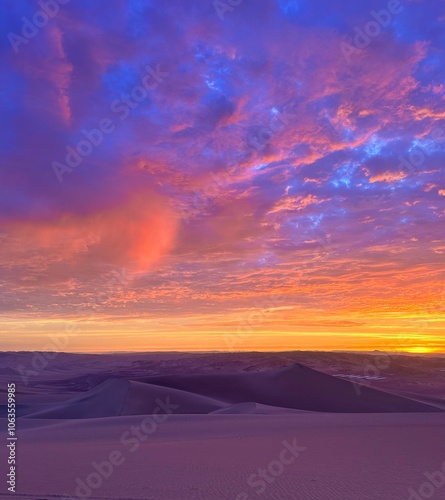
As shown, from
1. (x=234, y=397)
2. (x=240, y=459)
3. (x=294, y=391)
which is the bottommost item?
(x=234, y=397)

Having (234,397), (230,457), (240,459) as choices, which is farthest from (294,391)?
(240,459)

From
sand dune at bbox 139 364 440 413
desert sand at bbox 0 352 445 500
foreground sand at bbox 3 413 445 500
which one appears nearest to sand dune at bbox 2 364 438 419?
sand dune at bbox 139 364 440 413

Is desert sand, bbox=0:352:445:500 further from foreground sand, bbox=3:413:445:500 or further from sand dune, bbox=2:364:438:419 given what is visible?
sand dune, bbox=2:364:438:419

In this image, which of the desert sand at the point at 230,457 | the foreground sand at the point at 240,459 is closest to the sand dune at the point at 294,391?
the desert sand at the point at 230,457

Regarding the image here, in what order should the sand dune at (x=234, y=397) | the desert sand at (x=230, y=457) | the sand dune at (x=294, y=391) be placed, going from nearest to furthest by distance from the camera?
1. the desert sand at (x=230, y=457)
2. the sand dune at (x=234, y=397)
3. the sand dune at (x=294, y=391)

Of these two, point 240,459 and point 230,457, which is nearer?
point 240,459

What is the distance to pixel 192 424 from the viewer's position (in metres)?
16.2

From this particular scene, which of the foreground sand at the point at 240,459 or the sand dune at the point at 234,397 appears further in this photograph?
the sand dune at the point at 234,397

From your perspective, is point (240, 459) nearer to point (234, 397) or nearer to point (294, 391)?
point (234, 397)

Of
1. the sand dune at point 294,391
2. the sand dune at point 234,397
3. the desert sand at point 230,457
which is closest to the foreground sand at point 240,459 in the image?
the desert sand at point 230,457

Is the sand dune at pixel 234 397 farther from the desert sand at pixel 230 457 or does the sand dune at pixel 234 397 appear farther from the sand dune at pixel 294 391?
the desert sand at pixel 230 457

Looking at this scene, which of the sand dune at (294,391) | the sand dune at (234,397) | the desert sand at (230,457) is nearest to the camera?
the desert sand at (230,457)

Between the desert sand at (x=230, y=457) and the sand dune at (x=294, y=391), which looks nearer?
the desert sand at (x=230, y=457)

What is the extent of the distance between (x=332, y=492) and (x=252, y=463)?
2460 millimetres
